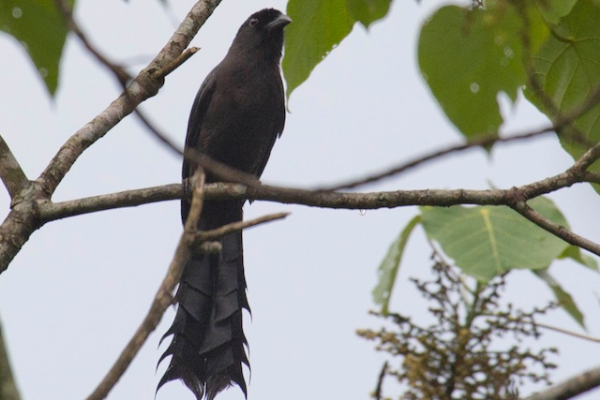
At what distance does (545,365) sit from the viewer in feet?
11.2

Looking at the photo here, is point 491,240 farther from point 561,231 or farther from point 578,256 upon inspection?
point 561,231

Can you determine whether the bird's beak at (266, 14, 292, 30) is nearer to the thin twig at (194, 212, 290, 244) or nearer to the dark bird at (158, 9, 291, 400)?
the dark bird at (158, 9, 291, 400)

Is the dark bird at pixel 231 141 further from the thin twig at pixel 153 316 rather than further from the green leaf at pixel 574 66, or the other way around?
the thin twig at pixel 153 316

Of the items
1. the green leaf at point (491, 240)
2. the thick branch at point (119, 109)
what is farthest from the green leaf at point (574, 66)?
the thick branch at point (119, 109)

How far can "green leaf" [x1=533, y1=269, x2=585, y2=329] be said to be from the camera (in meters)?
4.25

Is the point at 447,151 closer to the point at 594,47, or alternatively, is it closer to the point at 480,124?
the point at 480,124

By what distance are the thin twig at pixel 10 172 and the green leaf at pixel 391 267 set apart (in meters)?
1.86

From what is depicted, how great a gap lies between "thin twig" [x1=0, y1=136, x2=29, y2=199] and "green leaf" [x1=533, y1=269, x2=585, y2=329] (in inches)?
98.5

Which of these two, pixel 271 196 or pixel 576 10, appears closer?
pixel 576 10

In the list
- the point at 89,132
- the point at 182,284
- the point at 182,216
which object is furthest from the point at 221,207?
the point at 89,132

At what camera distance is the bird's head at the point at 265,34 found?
5.29 m

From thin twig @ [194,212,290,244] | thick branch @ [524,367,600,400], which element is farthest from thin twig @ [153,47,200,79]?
thick branch @ [524,367,600,400]

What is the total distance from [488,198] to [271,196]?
76 cm

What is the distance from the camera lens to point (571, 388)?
154 cm
